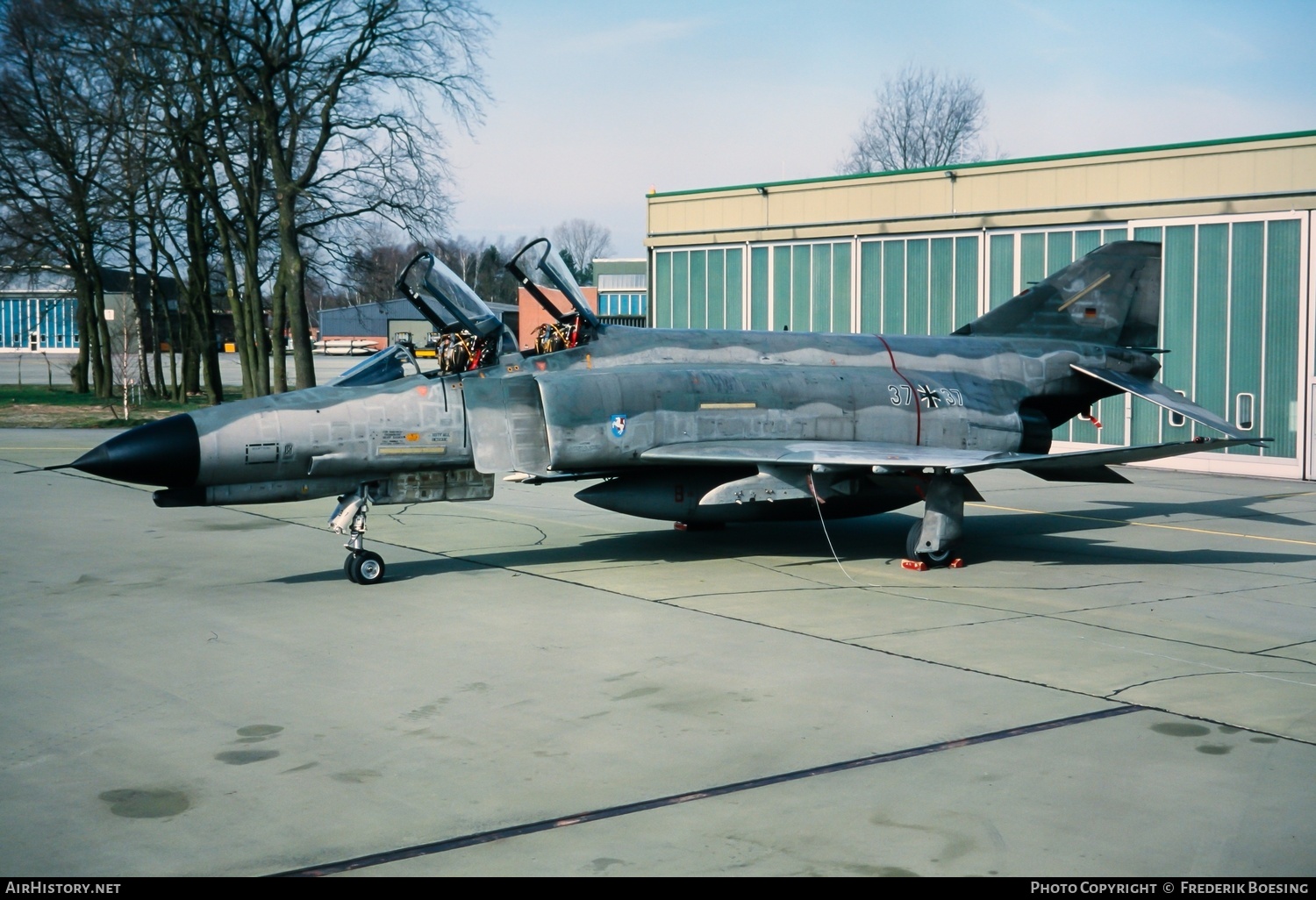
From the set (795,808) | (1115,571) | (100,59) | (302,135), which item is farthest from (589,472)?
(100,59)

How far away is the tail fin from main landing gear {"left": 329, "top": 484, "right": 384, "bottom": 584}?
9392 mm

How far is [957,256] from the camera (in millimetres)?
28312

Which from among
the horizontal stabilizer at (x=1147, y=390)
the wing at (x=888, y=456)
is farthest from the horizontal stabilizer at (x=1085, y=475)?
the horizontal stabilizer at (x=1147, y=390)

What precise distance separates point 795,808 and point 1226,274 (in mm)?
21751

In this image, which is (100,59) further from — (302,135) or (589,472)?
(589,472)

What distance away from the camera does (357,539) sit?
12500 mm

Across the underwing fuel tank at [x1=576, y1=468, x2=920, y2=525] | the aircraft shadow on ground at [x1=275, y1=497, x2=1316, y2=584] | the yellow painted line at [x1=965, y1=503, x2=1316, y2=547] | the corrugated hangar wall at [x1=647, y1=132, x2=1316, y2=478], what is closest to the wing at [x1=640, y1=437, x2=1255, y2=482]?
the underwing fuel tank at [x1=576, y1=468, x2=920, y2=525]

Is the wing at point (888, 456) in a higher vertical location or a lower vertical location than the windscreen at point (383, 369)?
lower

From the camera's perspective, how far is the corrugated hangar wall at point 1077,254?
23344 millimetres

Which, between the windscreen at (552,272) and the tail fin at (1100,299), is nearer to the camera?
the windscreen at (552,272)

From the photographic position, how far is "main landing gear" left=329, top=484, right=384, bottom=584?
40.7 ft

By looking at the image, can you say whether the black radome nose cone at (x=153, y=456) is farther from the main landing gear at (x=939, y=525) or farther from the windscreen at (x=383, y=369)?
the main landing gear at (x=939, y=525)

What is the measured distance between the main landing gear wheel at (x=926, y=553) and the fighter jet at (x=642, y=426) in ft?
0.09

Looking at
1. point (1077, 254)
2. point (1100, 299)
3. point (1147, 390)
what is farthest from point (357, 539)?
point (1077, 254)
